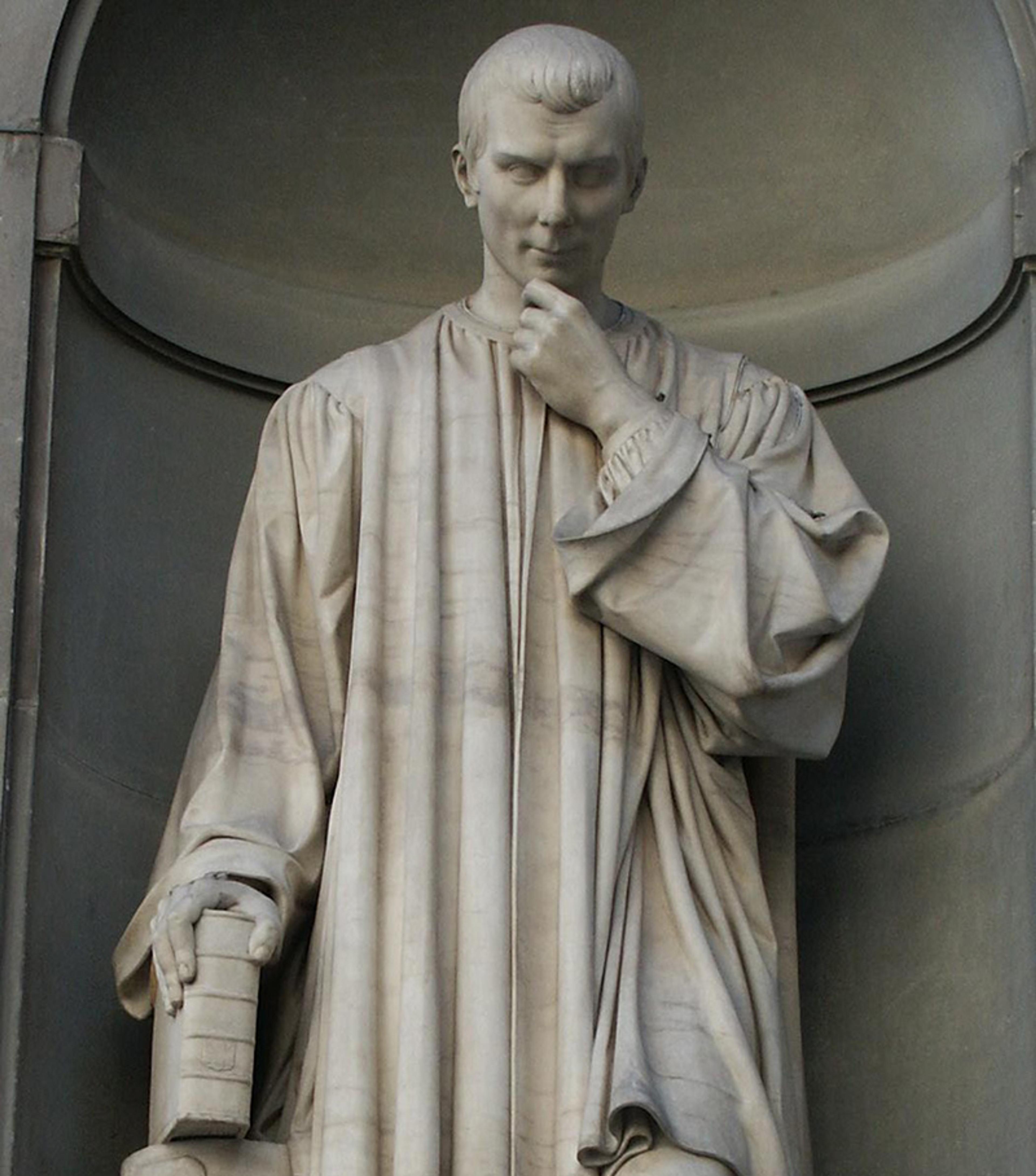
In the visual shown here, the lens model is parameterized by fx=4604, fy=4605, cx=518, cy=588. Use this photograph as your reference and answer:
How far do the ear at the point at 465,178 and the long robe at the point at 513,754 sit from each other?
0.28m

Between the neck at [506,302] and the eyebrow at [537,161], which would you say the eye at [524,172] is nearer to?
the eyebrow at [537,161]

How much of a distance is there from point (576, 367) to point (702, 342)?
48.1 inches

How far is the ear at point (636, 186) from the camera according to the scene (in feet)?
26.8

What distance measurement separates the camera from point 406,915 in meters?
7.66

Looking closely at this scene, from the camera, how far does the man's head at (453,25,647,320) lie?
7.98 meters

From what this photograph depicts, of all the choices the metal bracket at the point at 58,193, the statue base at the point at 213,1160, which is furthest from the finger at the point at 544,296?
the statue base at the point at 213,1160

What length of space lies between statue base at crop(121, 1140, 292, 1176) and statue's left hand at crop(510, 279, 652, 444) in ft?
4.53

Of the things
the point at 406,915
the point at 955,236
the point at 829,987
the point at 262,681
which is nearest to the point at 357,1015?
the point at 406,915

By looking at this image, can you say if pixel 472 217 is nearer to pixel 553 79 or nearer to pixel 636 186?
pixel 636 186

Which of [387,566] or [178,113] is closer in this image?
[387,566]

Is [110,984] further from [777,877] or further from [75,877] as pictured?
[777,877]

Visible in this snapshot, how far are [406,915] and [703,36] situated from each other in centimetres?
231

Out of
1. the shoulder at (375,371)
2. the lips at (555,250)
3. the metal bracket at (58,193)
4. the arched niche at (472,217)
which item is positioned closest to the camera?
the lips at (555,250)

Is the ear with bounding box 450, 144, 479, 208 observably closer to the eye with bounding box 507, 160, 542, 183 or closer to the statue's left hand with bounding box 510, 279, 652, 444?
the eye with bounding box 507, 160, 542, 183
